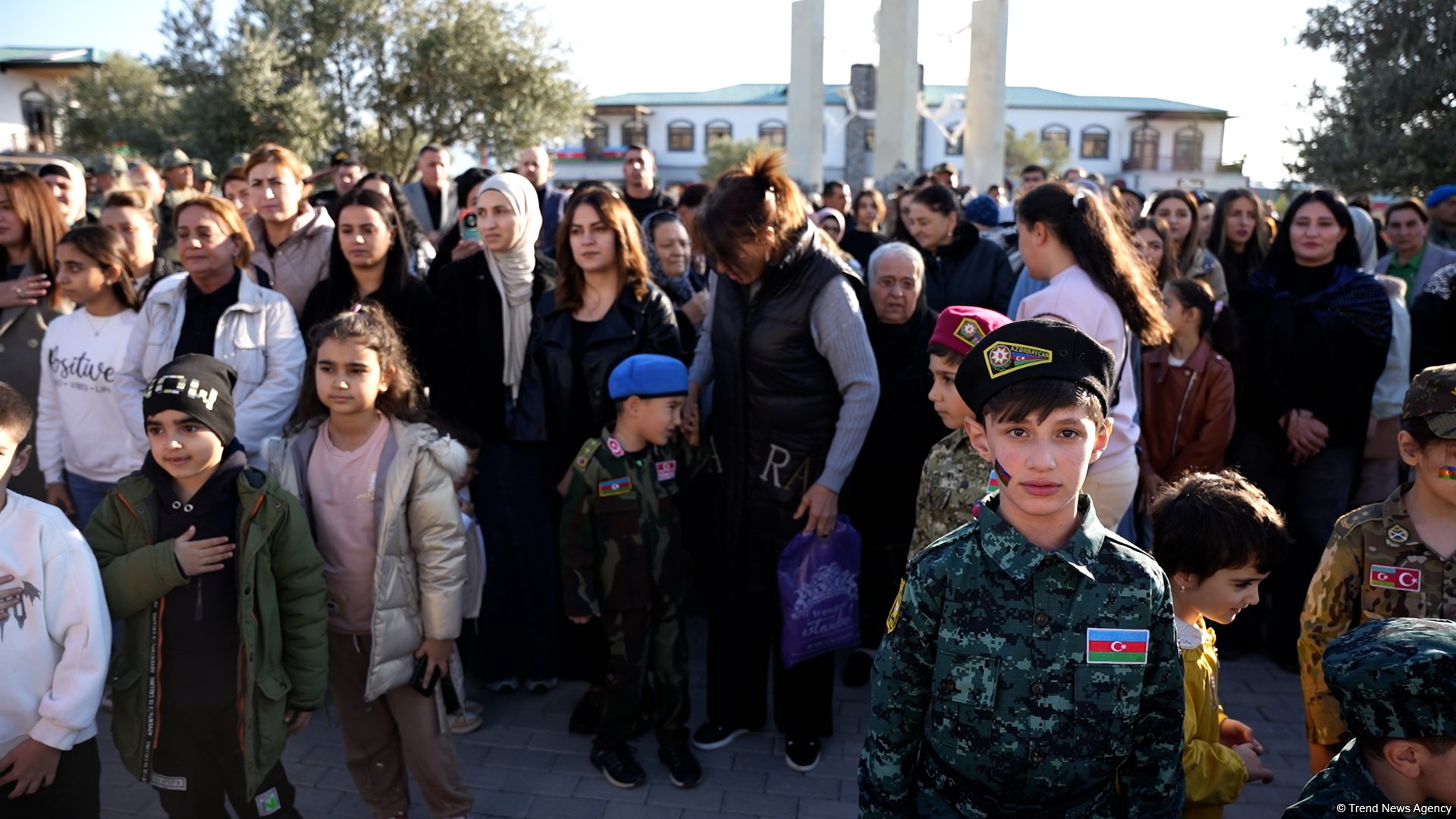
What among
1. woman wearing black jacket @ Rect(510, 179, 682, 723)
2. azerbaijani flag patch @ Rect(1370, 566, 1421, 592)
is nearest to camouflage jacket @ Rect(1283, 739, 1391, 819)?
azerbaijani flag patch @ Rect(1370, 566, 1421, 592)

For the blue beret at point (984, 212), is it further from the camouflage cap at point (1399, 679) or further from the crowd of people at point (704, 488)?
the camouflage cap at point (1399, 679)

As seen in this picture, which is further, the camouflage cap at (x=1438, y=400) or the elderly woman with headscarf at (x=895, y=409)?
the elderly woman with headscarf at (x=895, y=409)

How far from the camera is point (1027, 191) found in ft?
10.7

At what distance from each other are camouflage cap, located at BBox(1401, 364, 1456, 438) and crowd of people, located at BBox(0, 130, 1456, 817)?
10mm

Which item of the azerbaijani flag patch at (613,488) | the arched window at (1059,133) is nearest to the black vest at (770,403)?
the azerbaijani flag patch at (613,488)

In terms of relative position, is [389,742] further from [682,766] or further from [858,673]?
[858,673]

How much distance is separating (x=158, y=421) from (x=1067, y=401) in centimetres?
239

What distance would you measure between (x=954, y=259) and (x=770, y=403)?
2284 millimetres

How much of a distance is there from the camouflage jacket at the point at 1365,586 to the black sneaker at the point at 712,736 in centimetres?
198

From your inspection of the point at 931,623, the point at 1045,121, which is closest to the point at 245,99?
the point at 931,623

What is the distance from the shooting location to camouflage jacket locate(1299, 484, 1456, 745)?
233 cm

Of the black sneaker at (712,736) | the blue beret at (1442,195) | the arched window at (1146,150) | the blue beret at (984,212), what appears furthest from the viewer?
the arched window at (1146,150)

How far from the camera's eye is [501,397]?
12.8ft

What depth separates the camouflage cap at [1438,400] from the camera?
226cm
